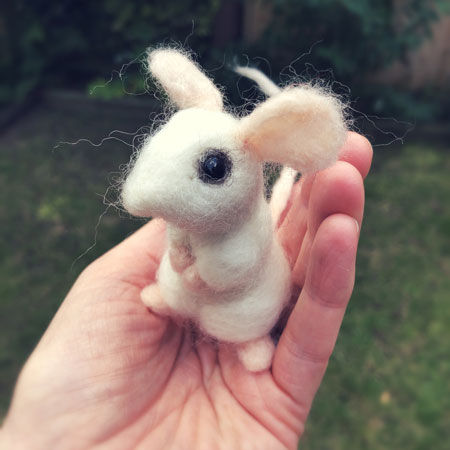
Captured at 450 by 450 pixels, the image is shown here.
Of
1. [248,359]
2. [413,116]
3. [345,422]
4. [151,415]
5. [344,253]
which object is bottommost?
[345,422]

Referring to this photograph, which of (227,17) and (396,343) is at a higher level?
(227,17)

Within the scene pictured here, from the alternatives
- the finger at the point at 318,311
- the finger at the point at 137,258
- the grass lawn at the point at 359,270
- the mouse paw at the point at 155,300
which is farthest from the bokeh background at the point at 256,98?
the finger at the point at 318,311

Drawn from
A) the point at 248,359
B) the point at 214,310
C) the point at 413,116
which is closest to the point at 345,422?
the point at 248,359

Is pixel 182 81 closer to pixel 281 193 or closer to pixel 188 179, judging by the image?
pixel 188 179

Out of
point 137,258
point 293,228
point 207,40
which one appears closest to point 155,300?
point 137,258

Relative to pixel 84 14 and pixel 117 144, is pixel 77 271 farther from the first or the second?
pixel 84 14

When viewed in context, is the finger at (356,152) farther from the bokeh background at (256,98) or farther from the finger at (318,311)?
the bokeh background at (256,98)

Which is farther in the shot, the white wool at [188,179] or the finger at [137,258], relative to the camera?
the finger at [137,258]
